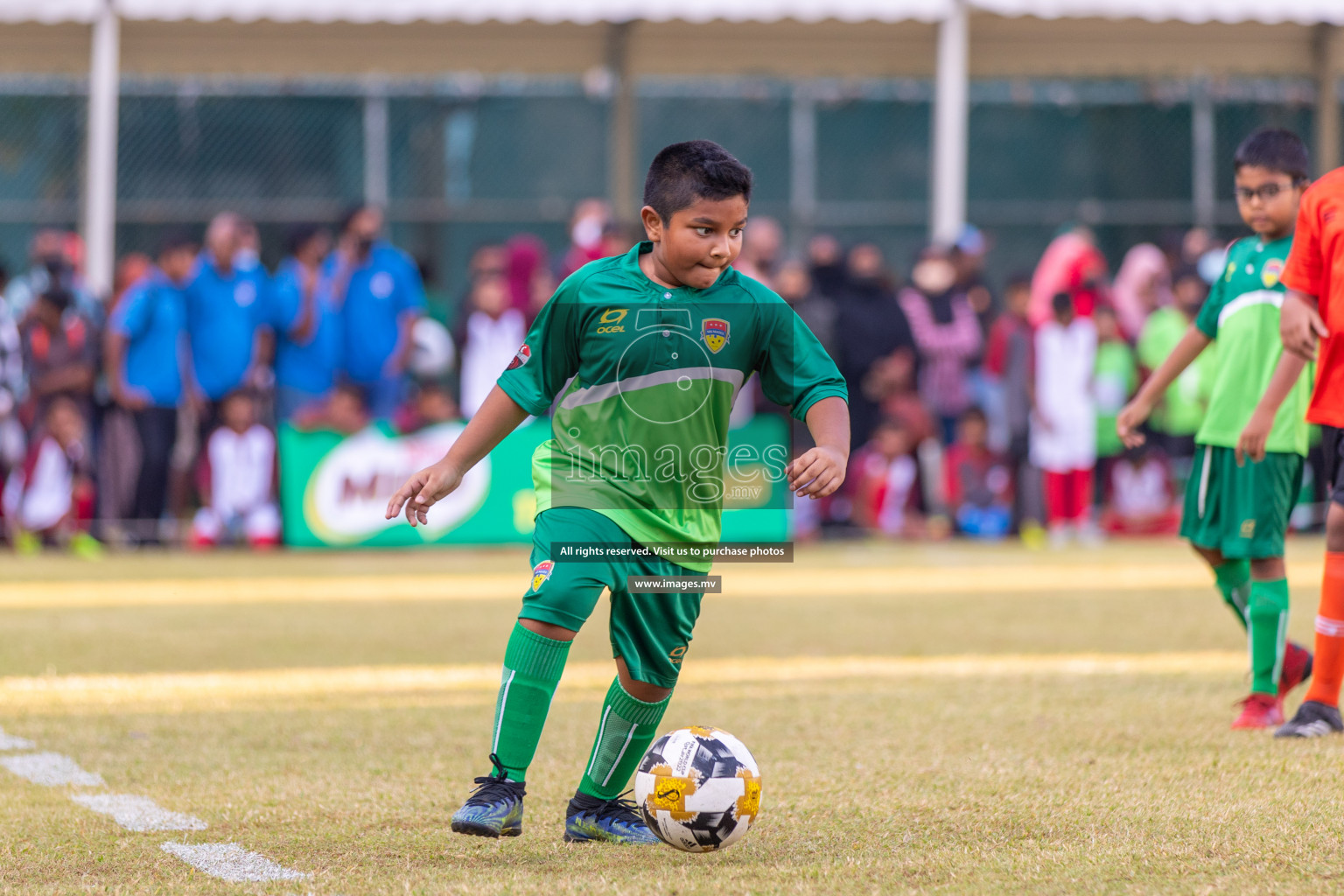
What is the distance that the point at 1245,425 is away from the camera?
5410 millimetres

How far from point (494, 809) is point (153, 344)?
9.35m

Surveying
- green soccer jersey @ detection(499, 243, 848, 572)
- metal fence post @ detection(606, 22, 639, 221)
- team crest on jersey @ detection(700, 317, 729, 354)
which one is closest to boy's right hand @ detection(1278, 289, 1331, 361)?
green soccer jersey @ detection(499, 243, 848, 572)

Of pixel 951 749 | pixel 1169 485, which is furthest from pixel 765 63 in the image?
pixel 951 749

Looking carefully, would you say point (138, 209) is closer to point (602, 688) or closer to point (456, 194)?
point (456, 194)

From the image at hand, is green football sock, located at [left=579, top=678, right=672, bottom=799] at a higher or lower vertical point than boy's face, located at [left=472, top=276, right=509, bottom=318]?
lower

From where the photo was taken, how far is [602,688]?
21.3 feet

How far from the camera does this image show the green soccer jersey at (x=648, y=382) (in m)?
3.91

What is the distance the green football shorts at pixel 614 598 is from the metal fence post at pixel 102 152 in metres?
10.8

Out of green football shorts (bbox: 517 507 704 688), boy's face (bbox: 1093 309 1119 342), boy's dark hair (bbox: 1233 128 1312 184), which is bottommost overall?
green football shorts (bbox: 517 507 704 688)

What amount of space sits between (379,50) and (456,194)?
2.53m

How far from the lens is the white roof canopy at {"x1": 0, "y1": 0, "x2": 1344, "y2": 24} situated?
548 inches

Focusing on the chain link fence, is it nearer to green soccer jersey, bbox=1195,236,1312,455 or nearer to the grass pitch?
the grass pitch

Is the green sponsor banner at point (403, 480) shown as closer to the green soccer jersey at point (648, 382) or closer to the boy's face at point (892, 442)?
the boy's face at point (892, 442)

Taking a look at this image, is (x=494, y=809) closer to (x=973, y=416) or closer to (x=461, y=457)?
(x=461, y=457)
